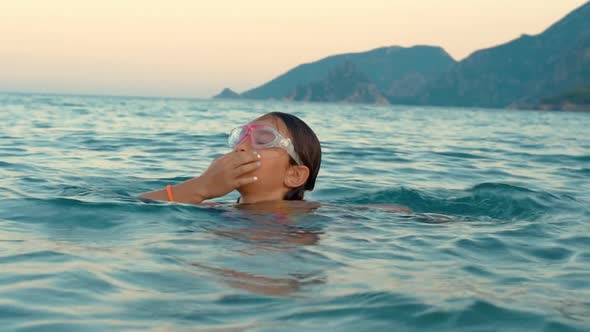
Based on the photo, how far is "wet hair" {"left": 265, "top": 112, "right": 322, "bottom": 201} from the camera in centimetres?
605

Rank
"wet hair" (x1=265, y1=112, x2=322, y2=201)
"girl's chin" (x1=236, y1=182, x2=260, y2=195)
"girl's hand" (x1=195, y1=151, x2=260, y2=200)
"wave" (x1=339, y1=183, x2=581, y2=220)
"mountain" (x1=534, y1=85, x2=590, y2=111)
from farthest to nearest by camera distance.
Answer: "mountain" (x1=534, y1=85, x2=590, y2=111)
"wave" (x1=339, y1=183, x2=581, y2=220)
"wet hair" (x1=265, y1=112, x2=322, y2=201)
"girl's chin" (x1=236, y1=182, x2=260, y2=195)
"girl's hand" (x1=195, y1=151, x2=260, y2=200)

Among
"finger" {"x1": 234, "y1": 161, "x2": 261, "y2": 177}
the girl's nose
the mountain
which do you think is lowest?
the mountain

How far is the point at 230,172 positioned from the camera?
18.6ft

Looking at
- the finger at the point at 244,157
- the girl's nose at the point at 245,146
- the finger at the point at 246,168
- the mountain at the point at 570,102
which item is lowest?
the mountain at the point at 570,102

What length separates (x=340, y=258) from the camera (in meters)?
4.61

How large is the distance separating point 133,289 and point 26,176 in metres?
5.58

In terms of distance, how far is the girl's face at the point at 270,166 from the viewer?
19.4 feet

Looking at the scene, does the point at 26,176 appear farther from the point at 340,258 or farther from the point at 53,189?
the point at 340,258

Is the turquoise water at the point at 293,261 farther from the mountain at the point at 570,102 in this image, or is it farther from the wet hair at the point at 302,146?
the mountain at the point at 570,102

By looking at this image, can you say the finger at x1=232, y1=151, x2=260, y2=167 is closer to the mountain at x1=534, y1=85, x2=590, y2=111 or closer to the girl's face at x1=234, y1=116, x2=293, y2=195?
the girl's face at x1=234, y1=116, x2=293, y2=195

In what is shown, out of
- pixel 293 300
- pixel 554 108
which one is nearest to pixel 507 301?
pixel 293 300

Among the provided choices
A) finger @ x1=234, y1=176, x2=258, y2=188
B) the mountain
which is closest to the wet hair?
finger @ x1=234, y1=176, x2=258, y2=188

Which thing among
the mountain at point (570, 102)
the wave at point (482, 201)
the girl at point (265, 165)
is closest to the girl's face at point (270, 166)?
the girl at point (265, 165)

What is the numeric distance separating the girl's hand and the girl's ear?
343mm
